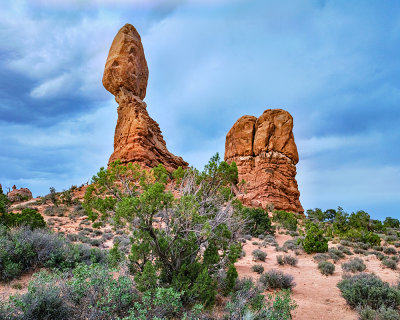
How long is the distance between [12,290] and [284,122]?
41.4 meters

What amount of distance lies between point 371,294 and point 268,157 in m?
34.7

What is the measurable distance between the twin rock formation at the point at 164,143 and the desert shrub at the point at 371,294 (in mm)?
26144

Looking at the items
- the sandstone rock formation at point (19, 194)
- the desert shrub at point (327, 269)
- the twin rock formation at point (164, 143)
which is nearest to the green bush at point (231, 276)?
the desert shrub at point (327, 269)

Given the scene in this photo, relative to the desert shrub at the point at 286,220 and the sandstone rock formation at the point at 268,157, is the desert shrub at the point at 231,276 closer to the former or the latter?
the desert shrub at the point at 286,220

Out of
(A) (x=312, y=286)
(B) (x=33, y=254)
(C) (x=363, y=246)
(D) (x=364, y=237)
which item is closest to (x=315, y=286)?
(A) (x=312, y=286)

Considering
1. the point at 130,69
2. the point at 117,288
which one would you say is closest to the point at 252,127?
the point at 130,69

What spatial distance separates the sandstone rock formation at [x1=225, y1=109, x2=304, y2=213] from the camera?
36.8 m

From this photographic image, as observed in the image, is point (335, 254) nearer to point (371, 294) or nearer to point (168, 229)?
point (371, 294)

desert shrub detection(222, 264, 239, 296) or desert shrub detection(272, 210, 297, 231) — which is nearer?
desert shrub detection(222, 264, 239, 296)

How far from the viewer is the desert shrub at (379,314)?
505cm

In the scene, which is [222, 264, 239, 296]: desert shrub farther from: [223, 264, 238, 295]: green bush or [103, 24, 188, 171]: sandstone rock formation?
[103, 24, 188, 171]: sandstone rock formation

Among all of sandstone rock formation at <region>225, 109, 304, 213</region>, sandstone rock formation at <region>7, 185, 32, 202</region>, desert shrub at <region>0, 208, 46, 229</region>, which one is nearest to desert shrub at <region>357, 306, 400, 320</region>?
desert shrub at <region>0, 208, 46, 229</region>

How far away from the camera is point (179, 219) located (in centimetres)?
548

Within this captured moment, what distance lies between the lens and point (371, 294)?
6078mm
